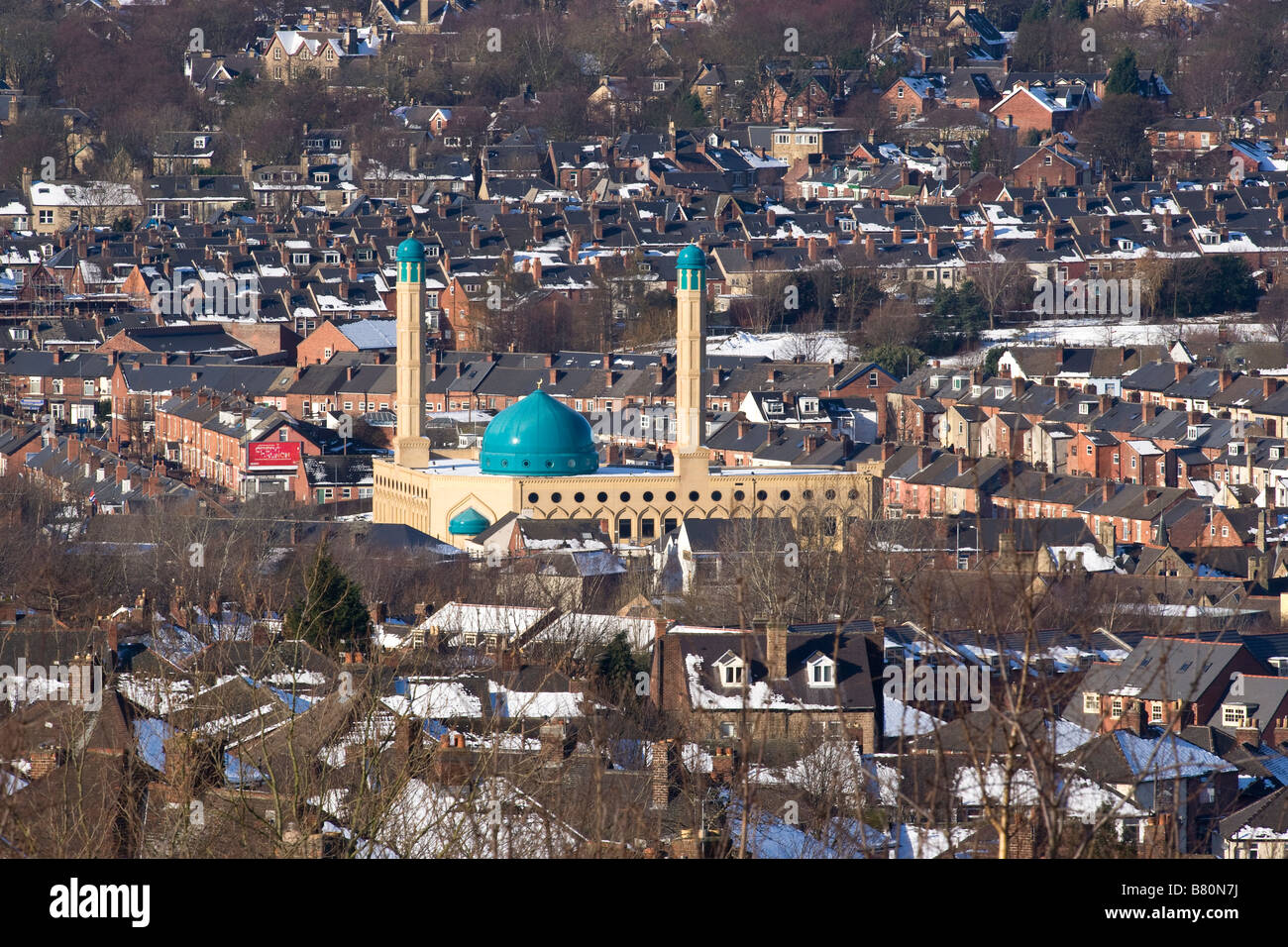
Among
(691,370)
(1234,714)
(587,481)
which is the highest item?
(691,370)

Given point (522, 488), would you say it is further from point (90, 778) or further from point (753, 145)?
point (753, 145)

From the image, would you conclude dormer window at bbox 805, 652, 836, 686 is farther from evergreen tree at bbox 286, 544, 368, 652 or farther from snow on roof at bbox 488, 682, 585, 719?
evergreen tree at bbox 286, 544, 368, 652

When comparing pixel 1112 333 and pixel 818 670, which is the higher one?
pixel 1112 333

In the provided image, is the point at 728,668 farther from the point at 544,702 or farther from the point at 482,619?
the point at 482,619

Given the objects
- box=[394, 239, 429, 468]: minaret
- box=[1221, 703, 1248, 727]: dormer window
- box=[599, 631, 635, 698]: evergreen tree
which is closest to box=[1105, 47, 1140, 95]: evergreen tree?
A: box=[394, 239, 429, 468]: minaret

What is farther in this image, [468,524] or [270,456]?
[270,456]

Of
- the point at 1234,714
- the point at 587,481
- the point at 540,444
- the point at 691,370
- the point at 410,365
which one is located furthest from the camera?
the point at 410,365

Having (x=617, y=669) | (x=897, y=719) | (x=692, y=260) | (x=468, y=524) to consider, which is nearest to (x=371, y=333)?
(x=692, y=260)
